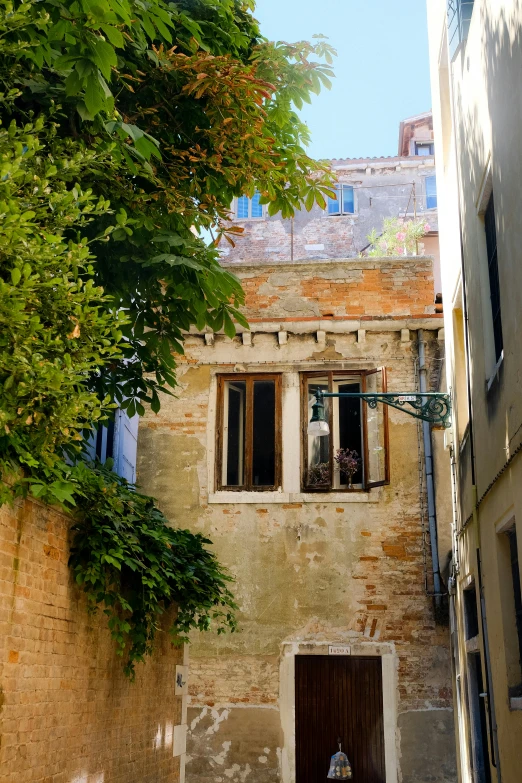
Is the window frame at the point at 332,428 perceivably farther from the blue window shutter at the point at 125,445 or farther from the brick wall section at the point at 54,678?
the brick wall section at the point at 54,678

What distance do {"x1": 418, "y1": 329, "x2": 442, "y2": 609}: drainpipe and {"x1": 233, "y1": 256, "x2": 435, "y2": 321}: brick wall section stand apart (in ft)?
2.36

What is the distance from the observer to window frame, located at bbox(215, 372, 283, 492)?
11836 mm

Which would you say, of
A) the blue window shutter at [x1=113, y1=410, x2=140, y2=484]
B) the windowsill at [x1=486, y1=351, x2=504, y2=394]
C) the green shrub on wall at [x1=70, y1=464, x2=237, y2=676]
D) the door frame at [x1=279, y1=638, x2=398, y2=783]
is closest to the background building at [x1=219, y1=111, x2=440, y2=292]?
the blue window shutter at [x1=113, y1=410, x2=140, y2=484]

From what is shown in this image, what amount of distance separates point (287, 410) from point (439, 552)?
287 cm

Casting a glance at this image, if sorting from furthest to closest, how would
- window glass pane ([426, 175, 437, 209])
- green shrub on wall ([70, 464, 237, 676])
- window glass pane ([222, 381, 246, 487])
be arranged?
window glass pane ([426, 175, 437, 209]) < window glass pane ([222, 381, 246, 487]) < green shrub on wall ([70, 464, 237, 676])

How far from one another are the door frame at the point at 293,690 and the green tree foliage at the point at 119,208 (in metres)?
2.91

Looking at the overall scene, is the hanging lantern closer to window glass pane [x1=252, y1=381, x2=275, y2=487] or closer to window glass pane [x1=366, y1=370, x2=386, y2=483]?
window glass pane [x1=366, y1=370, x2=386, y2=483]

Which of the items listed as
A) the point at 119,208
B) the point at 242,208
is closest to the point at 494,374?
the point at 119,208

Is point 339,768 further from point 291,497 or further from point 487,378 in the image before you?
point 487,378

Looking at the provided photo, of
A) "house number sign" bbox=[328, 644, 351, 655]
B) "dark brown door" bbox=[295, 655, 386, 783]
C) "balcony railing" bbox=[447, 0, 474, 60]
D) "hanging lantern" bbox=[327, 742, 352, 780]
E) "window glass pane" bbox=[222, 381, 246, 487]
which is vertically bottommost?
"hanging lantern" bbox=[327, 742, 352, 780]

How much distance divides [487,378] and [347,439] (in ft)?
18.1

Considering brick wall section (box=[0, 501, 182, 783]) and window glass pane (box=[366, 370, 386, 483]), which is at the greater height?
window glass pane (box=[366, 370, 386, 483])

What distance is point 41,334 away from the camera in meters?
4.82

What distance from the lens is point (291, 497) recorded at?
1166cm
